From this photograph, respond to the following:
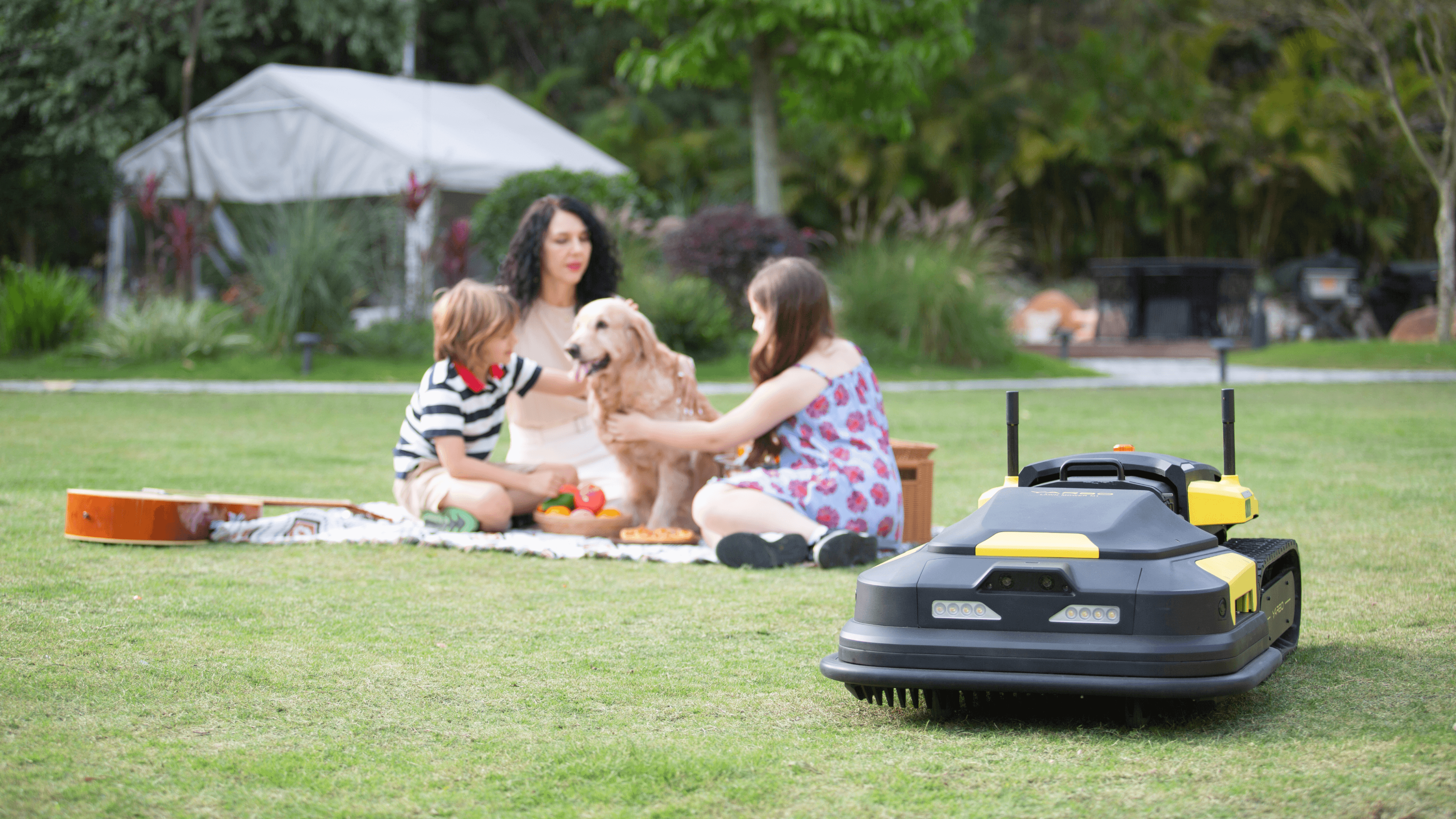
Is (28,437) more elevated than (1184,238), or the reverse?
(1184,238)

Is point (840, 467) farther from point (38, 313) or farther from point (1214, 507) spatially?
point (38, 313)

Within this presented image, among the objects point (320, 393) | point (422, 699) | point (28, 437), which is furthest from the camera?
point (320, 393)

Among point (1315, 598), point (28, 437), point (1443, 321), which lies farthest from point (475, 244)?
point (1315, 598)

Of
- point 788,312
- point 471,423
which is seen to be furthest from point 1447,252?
point 471,423

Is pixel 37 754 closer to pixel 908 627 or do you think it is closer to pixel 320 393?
pixel 908 627

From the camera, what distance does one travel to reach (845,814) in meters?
2.53

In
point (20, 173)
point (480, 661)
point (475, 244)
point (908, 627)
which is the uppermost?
point (20, 173)

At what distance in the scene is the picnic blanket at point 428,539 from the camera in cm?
555

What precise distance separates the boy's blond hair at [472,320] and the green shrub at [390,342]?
9970 mm

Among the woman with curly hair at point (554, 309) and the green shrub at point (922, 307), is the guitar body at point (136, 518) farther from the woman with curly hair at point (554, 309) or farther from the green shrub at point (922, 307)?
the green shrub at point (922, 307)

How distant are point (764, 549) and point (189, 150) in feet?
58.2

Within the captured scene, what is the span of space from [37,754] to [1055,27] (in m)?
33.1

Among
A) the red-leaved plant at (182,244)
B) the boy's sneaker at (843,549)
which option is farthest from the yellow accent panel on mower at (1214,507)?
the red-leaved plant at (182,244)

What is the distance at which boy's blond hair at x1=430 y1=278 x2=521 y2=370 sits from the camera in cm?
569
